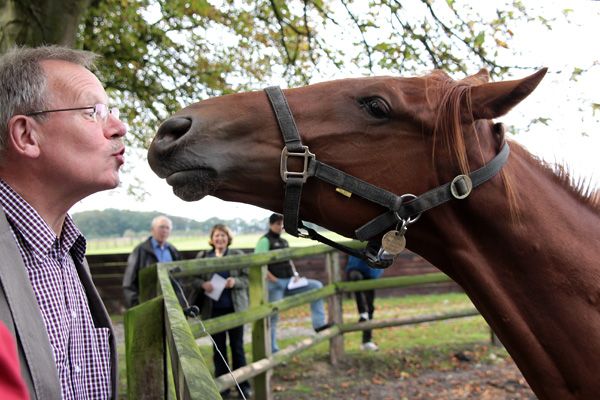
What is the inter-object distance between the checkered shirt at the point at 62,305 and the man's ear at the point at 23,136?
10cm

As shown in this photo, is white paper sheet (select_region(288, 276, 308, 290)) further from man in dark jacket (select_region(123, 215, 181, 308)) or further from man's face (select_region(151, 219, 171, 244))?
man's face (select_region(151, 219, 171, 244))

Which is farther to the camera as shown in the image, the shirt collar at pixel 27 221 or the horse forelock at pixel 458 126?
the horse forelock at pixel 458 126

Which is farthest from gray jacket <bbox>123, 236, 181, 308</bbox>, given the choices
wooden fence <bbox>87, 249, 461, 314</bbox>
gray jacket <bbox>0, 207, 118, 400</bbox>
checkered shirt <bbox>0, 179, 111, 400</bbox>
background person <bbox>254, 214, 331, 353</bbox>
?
wooden fence <bbox>87, 249, 461, 314</bbox>

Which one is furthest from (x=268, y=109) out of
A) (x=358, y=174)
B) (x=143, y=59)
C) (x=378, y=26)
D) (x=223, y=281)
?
(x=143, y=59)

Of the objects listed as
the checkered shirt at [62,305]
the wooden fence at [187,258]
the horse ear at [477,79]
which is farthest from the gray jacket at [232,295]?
the wooden fence at [187,258]

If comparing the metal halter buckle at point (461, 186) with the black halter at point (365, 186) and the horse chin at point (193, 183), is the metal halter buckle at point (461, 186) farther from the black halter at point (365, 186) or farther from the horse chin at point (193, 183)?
the horse chin at point (193, 183)

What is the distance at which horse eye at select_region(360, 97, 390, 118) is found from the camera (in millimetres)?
2150

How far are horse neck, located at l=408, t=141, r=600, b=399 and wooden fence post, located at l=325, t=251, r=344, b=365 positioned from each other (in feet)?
16.8

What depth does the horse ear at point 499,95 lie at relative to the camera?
6.41ft

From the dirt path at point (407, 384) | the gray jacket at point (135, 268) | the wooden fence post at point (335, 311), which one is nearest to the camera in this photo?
the dirt path at point (407, 384)

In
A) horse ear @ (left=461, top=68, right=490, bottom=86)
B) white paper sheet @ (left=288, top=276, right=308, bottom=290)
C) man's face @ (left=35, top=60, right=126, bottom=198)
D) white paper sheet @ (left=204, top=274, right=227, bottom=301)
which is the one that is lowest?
white paper sheet @ (left=288, top=276, right=308, bottom=290)

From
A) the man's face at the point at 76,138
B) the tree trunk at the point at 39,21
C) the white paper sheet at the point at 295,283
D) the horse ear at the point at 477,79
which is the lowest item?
the white paper sheet at the point at 295,283

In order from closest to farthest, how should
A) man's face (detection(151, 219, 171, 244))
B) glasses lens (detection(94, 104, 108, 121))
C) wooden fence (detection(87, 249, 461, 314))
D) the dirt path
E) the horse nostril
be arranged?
glasses lens (detection(94, 104, 108, 121))
the horse nostril
the dirt path
man's face (detection(151, 219, 171, 244))
wooden fence (detection(87, 249, 461, 314))

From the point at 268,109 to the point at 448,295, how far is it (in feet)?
40.1
